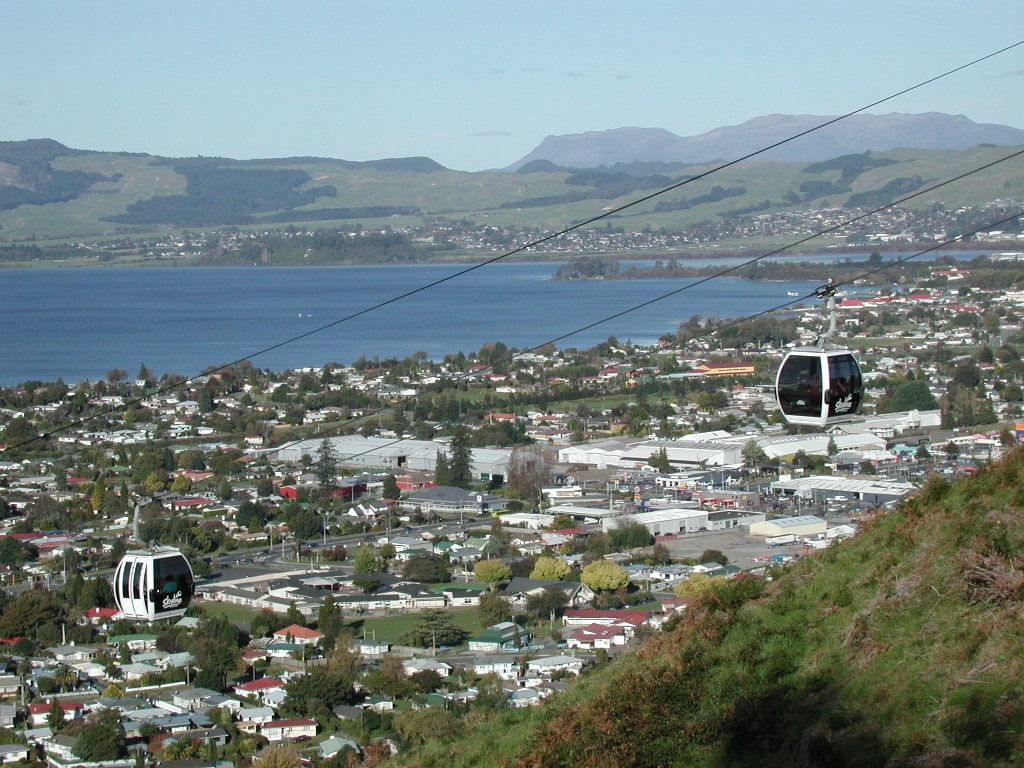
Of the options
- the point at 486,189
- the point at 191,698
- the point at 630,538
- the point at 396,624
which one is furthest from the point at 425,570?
the point at 486,189

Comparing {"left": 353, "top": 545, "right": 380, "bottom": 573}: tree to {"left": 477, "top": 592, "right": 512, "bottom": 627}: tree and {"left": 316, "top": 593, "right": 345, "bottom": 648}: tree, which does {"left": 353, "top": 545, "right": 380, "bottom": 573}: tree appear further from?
{"left": 477, "top": 592, "right": 512, "bottom": 627}: tree

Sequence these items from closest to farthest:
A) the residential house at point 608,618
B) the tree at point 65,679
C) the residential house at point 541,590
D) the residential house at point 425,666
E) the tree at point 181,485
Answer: the residential house at point 425,666, the tree at point 65,679, the residential house at point 608,618, the residential house at point 541,590, the tree at point 181,485

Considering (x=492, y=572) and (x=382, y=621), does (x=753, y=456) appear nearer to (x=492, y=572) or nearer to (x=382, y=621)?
(x=492, y=572)

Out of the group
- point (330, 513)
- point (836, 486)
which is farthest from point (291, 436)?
point (836, 486)

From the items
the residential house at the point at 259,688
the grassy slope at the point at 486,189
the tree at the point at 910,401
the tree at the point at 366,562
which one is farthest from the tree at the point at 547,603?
the grassy slope at the point at 486,189

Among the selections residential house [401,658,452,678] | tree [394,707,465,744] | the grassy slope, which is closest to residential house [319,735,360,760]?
tree [394,707,465,744]

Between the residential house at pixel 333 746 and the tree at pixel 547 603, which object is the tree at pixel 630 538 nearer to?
the tree at pixel 547 603

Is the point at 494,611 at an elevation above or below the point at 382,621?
above
